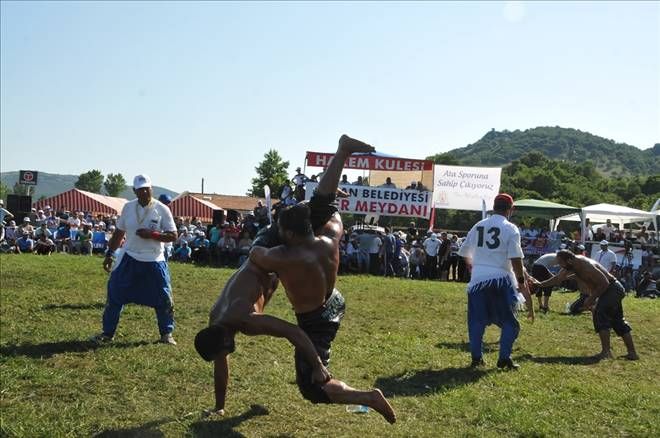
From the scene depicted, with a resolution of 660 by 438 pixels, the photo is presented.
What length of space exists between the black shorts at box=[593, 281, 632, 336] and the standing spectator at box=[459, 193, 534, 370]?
189 cm

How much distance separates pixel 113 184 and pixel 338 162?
394ft

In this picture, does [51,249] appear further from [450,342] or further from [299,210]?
[299,210]

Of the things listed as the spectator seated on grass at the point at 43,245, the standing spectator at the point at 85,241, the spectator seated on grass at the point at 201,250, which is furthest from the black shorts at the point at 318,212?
the standing spectator at the point at 85,241

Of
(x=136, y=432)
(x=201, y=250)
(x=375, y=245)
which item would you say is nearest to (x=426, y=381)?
(x=136, y=432)

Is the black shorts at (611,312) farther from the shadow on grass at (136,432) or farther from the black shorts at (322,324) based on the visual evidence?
the shadow on grass at (136,432)

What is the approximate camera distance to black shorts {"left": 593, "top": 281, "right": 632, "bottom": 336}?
29.1 feet

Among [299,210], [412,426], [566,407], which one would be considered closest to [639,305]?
[566,407]

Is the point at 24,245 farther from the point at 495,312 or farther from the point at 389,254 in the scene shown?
the point at 495,312

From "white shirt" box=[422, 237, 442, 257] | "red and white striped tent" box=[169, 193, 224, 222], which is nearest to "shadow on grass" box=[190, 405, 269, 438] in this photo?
"white shirt" box=[422, 237, 442, 257]

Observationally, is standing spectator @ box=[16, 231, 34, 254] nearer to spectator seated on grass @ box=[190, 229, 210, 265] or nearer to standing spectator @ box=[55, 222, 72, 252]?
standing spectator @ box=[55, 222, 72, 252]

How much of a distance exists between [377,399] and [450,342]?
15.9 ft

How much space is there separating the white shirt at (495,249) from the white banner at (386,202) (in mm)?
15121

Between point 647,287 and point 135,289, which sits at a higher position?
point 135,289

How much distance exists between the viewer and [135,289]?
759 cm
